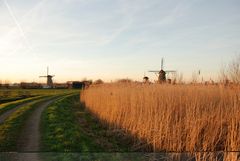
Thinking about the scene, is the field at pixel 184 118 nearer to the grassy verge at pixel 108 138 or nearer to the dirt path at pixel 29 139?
the grassy verge at pixel 108 138

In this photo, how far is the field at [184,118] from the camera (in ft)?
22.3

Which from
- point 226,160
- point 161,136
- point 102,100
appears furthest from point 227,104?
point 102,100

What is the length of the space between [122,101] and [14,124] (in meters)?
3.95

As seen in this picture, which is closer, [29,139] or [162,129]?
[162,129]

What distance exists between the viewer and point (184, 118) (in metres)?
7.52

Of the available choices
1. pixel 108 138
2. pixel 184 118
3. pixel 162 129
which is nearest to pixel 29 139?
pixel 108 138

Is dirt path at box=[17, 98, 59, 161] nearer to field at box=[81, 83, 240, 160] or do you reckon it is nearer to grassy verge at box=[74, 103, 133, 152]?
grassy verge at box=[74, 103, 133, 152]

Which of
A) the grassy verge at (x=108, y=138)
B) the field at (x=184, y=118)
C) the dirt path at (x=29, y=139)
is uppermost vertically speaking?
the field at (x=184, y=118)

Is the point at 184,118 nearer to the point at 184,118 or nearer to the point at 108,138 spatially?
the point at 184,118

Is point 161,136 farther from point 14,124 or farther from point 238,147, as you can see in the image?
point 14,124

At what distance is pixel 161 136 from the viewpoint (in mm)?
7645

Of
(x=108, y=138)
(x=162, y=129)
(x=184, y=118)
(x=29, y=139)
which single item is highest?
(x=184, y=118)

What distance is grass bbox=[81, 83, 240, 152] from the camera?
6799 mm

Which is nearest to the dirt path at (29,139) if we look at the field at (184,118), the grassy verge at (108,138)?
the grassy verge at (108,138)
